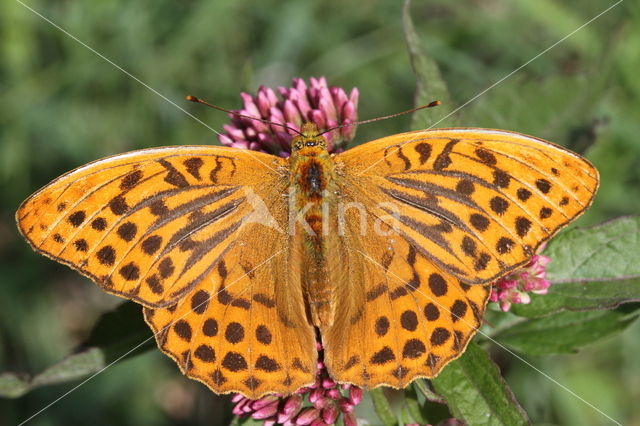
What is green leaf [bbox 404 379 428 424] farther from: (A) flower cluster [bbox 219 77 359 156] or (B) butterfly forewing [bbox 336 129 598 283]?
(A) flower cluster [bbox 219 77 359 156]

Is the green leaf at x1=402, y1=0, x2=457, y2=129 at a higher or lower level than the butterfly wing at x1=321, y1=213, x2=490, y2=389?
higher

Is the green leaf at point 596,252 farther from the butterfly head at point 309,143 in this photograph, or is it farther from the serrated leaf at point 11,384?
the serrated leaf at point 11,384

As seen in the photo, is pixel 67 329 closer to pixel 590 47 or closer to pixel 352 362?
pixel 352 362

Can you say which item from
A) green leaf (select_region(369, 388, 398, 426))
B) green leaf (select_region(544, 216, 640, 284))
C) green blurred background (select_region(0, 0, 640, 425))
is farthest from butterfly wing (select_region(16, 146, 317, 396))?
green blurred background (select_region(0, 0, 640, 425))

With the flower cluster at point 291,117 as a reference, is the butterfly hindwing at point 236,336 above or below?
below

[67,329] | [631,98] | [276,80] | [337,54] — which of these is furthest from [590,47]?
[67,329]

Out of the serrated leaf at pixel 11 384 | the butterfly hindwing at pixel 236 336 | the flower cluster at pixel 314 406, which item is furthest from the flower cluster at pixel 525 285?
the serrated leaf at pixel 11 384

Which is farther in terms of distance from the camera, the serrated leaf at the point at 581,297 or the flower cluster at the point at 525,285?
the flower cluster at the point at 525,285
